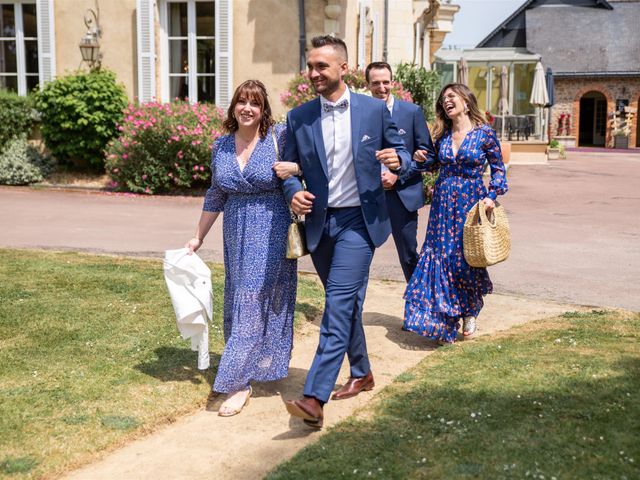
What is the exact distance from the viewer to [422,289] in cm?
597

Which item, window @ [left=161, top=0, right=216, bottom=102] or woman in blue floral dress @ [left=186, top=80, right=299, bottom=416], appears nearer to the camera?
woman in blue floral dress @ [left=186, top=80, right=299, bottom=416]

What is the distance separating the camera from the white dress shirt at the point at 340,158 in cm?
449

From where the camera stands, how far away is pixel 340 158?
4492mm

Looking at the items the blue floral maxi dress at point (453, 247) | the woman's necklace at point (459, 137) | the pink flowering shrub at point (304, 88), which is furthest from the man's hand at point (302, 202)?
the pink flowering shrub at point (304, 88)

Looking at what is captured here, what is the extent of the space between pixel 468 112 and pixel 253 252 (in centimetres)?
224

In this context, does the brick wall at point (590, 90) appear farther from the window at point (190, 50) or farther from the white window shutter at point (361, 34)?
the window at point (190, 50)

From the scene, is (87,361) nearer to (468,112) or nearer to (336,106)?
(336,106)

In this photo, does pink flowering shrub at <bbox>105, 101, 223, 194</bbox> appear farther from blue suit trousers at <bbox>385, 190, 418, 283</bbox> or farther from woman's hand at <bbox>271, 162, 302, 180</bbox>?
woman's hand at <bbox>271, 162, 302, 180</bbox>

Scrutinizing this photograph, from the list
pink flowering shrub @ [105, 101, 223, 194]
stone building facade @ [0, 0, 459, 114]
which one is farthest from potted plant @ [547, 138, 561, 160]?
pink flowering shrub @ [105, 101, 223, 194]

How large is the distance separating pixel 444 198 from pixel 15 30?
12.7 metres

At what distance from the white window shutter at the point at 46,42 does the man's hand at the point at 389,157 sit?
497 inches

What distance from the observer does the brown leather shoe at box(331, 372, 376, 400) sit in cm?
476

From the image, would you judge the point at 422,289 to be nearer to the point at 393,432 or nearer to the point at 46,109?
the point at 393,432

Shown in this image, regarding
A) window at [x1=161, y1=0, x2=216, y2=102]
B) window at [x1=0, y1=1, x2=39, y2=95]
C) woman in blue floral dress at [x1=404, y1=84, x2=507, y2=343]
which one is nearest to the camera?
woman in blue floral dress at [x1=404, y1=84, x2=507, y2=343]
